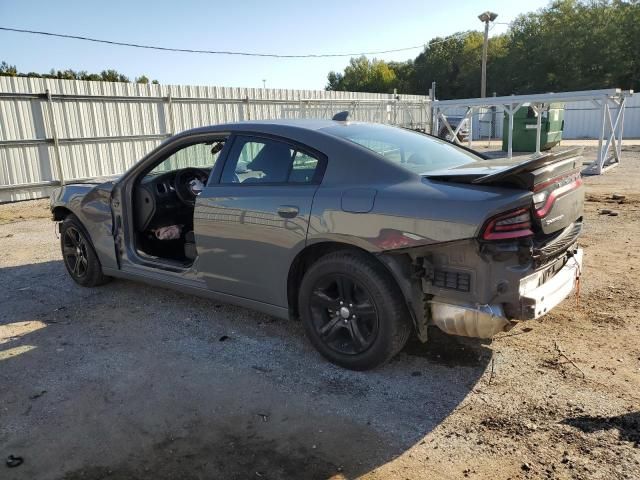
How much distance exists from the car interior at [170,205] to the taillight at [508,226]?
2.78m

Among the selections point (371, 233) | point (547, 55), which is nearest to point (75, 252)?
point (371, 233)

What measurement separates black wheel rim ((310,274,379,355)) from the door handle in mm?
494

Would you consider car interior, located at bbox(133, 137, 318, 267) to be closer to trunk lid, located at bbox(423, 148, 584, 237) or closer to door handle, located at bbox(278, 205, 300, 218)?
door handle, located at bbox(278, 205, 300, 218)

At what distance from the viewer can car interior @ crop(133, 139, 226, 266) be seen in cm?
504

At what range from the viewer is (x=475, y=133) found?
34.9 meters

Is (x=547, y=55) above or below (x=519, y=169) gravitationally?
above

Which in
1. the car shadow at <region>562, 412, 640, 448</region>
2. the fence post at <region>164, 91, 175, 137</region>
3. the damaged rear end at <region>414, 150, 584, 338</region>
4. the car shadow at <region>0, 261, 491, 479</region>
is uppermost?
the fence post at <region>164, 91, 175, 137</region>

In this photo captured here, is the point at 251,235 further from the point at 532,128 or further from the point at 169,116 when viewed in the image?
the point at 532,128

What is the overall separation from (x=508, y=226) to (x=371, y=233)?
2.65ft

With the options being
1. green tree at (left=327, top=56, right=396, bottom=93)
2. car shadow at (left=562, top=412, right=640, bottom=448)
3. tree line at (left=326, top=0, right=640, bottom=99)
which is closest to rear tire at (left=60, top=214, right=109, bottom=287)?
car shadow at (left=562, top=412, right=640, bottom=448)

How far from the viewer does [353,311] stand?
3.51m

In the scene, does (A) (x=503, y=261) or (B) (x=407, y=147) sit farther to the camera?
(B) (x=407, y=147)

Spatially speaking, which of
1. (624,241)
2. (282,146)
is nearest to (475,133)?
(624,241)

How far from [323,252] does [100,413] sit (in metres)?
1.74
